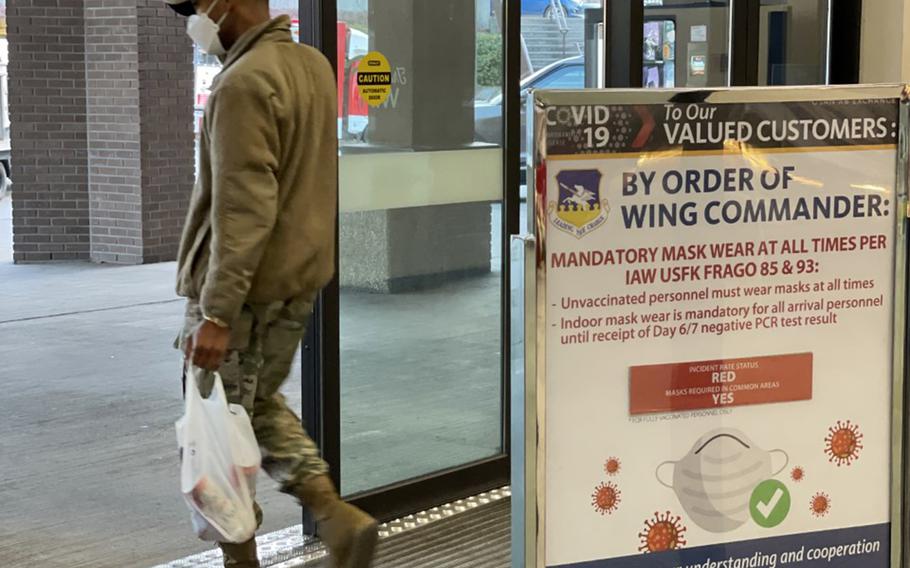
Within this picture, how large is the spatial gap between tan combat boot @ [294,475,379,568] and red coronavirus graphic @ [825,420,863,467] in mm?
1179

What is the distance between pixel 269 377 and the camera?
3479mm

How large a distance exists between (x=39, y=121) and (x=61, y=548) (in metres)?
7.75

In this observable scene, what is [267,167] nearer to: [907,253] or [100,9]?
[907,253]

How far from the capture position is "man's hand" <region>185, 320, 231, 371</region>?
325 centimetres

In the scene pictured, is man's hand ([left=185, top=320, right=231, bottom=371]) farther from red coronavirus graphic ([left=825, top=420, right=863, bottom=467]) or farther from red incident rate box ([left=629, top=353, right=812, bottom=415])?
red coronavirus graphic ([left=825, top=420, right=863, bottom=467])

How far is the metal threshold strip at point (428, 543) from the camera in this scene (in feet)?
14.3

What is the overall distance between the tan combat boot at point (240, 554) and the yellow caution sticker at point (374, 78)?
1.78 metres

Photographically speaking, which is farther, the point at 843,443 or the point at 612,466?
the point at 843,443

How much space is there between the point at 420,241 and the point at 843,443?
2.13 meters

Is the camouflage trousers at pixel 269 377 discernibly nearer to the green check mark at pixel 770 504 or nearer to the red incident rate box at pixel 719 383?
the red incident rate box at pixel 719 383

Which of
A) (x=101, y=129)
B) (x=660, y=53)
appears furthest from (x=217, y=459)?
(x=101, y=129)

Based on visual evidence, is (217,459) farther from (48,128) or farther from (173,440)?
(48,128)

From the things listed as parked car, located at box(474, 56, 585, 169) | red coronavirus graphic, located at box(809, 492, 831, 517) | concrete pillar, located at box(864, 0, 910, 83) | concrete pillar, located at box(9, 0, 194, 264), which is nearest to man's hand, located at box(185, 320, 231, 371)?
red coronavirus graphic, located at box(809, 492, 831, 517)

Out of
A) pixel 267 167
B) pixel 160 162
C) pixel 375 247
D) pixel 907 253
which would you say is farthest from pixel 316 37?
pixel 160 162
